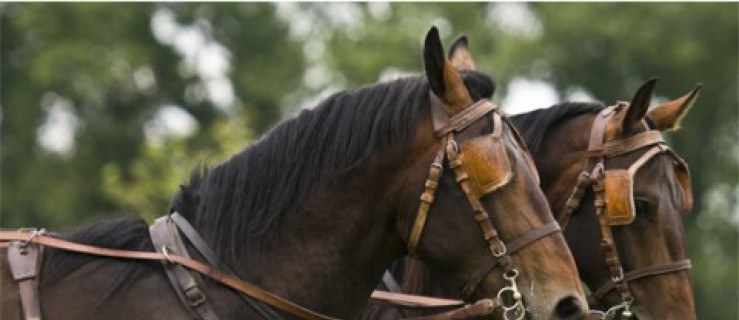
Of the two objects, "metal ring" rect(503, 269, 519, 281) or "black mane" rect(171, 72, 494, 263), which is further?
"black mane" rect(171, 72, 494, 263)

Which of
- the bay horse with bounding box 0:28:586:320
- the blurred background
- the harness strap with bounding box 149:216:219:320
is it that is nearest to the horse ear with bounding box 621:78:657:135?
the bay horse with bounding box 0:28:586:320

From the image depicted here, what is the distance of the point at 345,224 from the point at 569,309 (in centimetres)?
93

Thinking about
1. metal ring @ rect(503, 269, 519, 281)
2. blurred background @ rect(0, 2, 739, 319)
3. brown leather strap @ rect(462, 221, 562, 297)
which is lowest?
metal ring @ rect(503, 269, 519, 281)

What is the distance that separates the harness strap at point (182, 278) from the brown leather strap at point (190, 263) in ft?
0.10

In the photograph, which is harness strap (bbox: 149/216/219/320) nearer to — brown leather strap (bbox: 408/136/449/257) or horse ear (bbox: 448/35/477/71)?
brown leather strap (bbox: 408/136/449/257)

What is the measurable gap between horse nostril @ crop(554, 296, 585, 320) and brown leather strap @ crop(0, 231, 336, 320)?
90cm

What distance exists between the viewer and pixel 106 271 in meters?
5.82

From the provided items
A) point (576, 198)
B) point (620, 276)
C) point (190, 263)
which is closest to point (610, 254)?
point (620, 276)

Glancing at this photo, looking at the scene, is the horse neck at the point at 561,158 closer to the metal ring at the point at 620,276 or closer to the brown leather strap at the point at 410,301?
the metal ring at the point at 620,276

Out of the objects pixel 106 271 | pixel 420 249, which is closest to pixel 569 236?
pixel 420 249

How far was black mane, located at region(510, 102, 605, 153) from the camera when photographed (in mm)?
7859

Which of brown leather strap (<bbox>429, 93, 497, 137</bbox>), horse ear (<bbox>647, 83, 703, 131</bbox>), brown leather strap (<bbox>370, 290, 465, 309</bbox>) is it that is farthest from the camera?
horse ear (<bbox>647, 83, 703, 131</bbox>)

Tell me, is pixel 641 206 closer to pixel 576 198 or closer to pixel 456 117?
pixel 576 198

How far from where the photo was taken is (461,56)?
6945 mm
